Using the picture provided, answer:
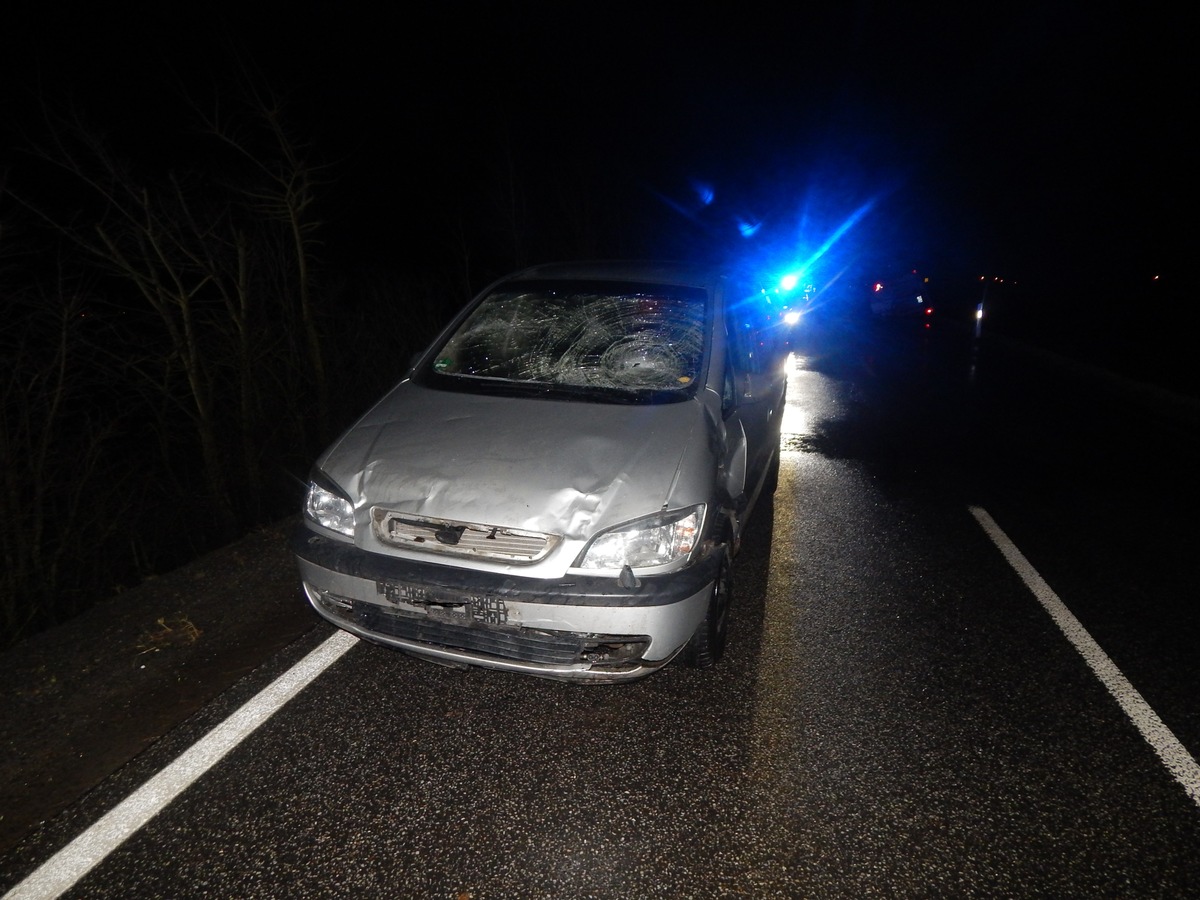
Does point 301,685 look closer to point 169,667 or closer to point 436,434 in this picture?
point 169,667

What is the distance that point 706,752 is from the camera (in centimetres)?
321

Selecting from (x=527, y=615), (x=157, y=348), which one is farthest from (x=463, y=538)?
(x=157, y=348)

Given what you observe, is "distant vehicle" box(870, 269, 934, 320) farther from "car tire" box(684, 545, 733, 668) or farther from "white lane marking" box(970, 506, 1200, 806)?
"car tire" box(684, 545, 733, 668)

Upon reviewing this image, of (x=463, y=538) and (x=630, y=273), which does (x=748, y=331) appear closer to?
(x=630, y=273)

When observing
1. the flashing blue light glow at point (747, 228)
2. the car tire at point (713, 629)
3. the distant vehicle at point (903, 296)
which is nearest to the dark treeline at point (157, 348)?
the car tire at point (713, 629)

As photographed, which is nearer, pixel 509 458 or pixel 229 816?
pixel 229 816

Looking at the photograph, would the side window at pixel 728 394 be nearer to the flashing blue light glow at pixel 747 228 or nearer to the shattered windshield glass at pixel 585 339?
the shattered windshield glass at pixel 585 339

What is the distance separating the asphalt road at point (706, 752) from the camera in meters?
2.59

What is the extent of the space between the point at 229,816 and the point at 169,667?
1.16 meters

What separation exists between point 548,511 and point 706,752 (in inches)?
43.9

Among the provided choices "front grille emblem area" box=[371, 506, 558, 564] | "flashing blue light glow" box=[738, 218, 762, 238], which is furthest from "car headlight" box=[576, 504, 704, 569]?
"flashing blue light glow" box=[738, 218, 762, 238]

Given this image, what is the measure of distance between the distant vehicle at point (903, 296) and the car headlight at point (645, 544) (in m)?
23.0

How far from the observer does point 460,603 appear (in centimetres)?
313

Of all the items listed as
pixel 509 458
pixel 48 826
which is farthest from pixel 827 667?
pixel 48 826
